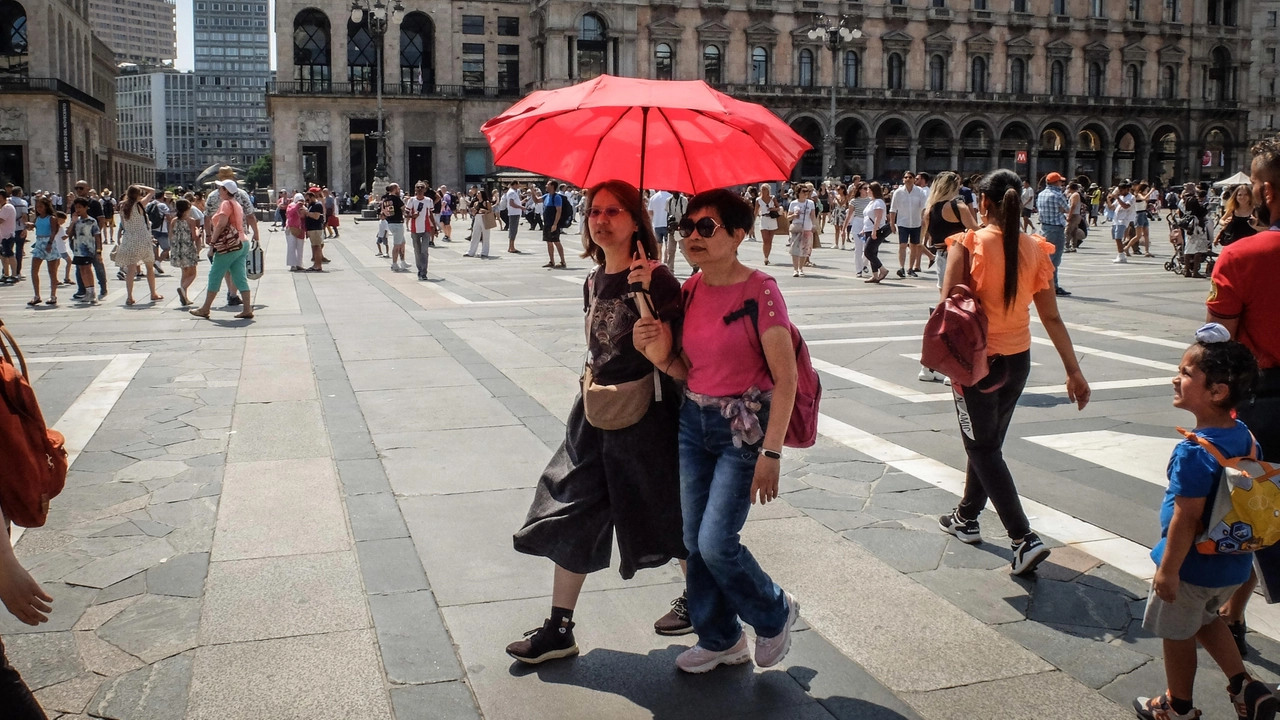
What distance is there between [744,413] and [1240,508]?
137 centimetres

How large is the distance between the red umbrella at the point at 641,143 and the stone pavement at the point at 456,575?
1.61m

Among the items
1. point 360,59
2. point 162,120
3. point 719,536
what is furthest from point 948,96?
point 162,120

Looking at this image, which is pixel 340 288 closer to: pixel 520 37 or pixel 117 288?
pixel 117 288

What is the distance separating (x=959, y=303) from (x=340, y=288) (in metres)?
13.7

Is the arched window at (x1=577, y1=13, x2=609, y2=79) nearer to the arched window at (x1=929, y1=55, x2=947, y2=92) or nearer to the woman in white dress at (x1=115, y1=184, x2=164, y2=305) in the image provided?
the arched window at (x1=929, y1=55, x2=947, y2=92)

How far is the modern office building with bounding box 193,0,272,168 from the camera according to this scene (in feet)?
579

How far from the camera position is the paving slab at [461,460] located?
583cm

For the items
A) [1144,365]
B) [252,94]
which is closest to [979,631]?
[1144,365]

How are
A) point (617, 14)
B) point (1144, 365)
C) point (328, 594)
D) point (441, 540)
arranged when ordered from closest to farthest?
1. point (328, 594)
2. point (441, 540)
3. point (1144, 365)
4. point (617, 14)

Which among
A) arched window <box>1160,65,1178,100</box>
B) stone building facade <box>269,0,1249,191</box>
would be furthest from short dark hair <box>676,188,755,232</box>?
arched window <box>1160,65,1178,100</box>

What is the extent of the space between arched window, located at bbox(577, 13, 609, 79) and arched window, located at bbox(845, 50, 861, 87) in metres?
14.8

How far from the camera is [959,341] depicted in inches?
173

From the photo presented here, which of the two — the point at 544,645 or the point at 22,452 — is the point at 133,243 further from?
the point at 22,452

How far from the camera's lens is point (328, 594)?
430 centimetres
